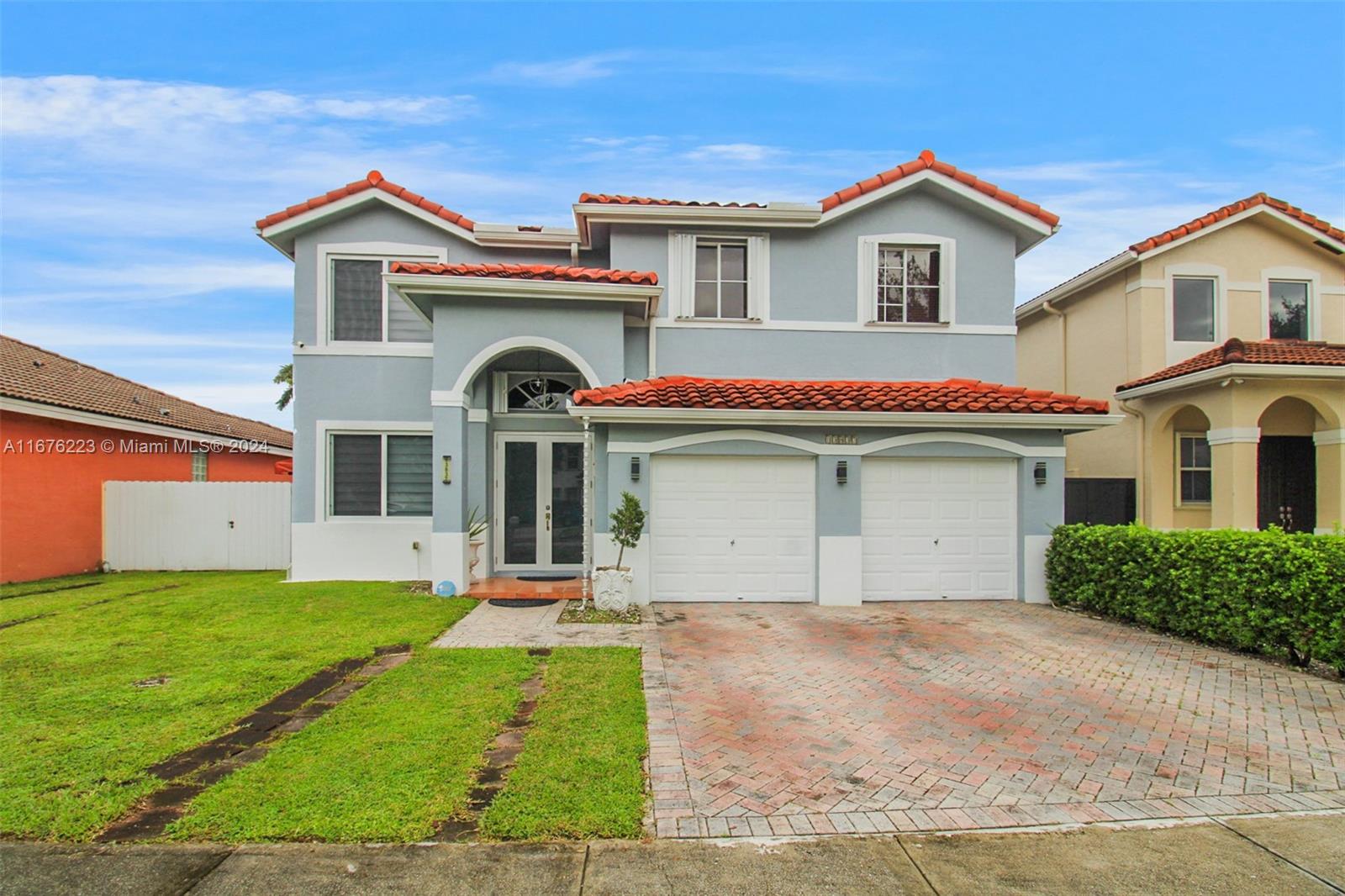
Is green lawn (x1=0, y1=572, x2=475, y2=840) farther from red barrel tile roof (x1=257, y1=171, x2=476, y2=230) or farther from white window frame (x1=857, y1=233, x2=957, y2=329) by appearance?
white window frame (x1=857, y1=233, x2=957, y2=329)

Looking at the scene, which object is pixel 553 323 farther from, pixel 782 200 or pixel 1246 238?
pixel 1246 238

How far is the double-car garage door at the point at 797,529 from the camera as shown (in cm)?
1020

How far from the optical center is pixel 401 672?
6516mm

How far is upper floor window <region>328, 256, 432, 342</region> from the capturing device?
1220cm

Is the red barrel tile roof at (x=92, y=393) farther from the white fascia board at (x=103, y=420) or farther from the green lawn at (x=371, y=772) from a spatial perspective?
the green lawn at (x=371, y=772)

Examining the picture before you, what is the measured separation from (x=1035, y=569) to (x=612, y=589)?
6.95m

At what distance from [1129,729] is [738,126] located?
14.8m

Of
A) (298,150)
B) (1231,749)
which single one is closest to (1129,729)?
(1231,749)

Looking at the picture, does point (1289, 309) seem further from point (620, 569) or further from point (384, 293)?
point (384, 293)

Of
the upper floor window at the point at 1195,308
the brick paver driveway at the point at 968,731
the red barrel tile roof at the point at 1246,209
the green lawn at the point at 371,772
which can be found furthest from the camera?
the upper floor window at the point at 1195,308

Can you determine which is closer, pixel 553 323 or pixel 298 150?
pixel 553 323

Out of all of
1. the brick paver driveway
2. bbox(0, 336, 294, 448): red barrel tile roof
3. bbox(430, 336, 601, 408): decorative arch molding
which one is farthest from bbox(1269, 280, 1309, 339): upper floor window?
bbox(0, 336, 294, 448): red barrel tile roof

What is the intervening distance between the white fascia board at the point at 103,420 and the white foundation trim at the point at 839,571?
1149 centimetres

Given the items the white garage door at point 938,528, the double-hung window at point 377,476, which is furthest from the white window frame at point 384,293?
the white garage door at point 938,528
